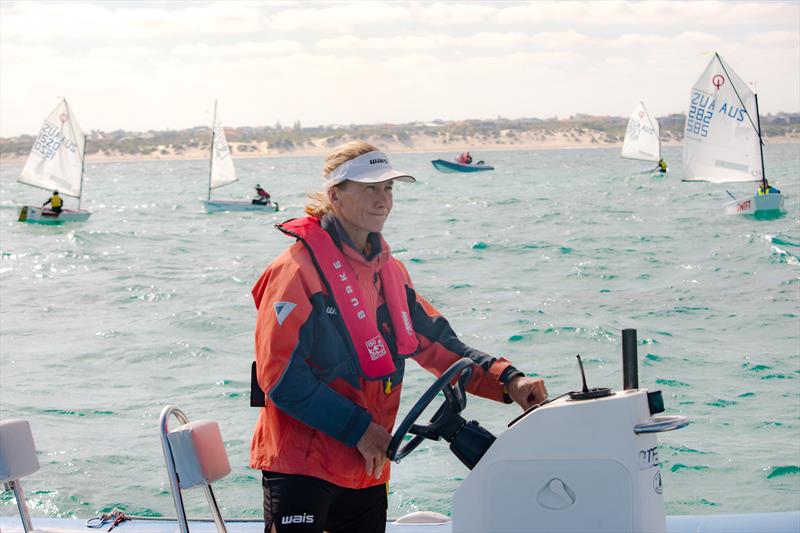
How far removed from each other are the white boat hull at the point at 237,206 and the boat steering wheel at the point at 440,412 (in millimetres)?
27788

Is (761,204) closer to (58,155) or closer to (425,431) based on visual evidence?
(58,155)

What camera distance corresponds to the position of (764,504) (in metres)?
6.03

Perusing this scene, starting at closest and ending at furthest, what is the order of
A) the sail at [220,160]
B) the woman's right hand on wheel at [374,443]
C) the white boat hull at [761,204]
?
the woman's right hand on wheel at [374,443] < the white boat hull at [761,204] < the sail at [220,160]

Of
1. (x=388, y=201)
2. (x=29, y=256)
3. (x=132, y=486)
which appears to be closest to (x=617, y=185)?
(x=29, y=256)

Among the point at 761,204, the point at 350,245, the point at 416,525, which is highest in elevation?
the point at 350,245

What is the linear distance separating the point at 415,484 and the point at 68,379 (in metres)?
4.86

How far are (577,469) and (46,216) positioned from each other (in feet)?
89.2

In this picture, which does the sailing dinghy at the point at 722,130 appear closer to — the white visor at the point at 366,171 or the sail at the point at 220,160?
the sail at the point at 220,160

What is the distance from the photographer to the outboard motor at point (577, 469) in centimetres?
192

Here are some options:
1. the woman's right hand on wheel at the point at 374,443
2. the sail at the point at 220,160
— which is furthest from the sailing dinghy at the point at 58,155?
the woman's right hand on wheel at the point at 374,443

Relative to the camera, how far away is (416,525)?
11.5ft

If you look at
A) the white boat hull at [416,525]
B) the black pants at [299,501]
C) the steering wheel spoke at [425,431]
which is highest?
the steering wheel spoke at [425,431]

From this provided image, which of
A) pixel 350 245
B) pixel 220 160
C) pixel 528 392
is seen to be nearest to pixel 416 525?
pixel 528 392

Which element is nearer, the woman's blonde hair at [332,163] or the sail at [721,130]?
the woman's blonde hair at [332,163]
